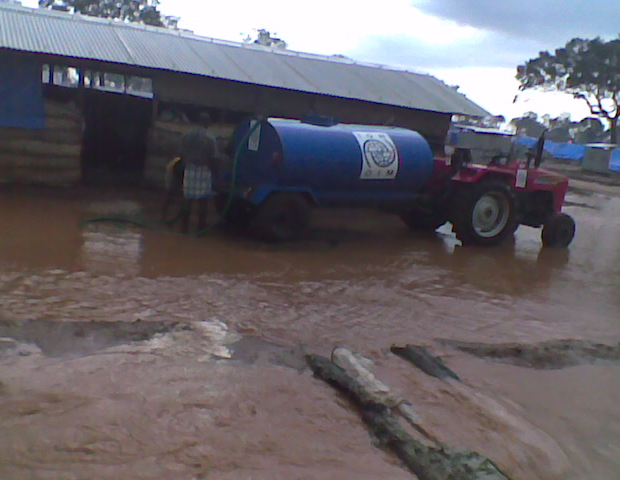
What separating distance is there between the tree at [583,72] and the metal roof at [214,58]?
2851cm

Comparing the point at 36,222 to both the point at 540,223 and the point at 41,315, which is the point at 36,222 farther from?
the point at 540,223

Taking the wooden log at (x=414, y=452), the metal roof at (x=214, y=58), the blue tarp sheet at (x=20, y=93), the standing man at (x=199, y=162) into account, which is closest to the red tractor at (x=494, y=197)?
the metal roof at (x=214, y=58)

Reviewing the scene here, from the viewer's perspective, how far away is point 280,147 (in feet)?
27.4

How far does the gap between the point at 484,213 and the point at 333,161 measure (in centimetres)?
299

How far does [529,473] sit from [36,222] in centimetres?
698

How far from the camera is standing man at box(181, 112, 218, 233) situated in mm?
8422

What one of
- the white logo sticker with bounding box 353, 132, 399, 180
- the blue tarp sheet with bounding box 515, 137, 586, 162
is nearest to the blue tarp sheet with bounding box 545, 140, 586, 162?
the blue tarp sheet with bounding box 515, 137, 586, 162

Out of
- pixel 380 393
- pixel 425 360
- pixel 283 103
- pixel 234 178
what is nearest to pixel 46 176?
pixel 234 178

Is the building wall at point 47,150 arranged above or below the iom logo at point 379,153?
below

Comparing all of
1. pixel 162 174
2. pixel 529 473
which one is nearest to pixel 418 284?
pixel 529 473

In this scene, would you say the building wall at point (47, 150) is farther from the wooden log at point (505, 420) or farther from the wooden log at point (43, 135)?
the wooden log at point (505, 420)

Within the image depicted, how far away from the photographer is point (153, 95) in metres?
12.0

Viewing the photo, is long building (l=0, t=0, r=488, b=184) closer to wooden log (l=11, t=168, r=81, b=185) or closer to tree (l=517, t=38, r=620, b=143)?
wooden log (l=11, t=168, r=81, b=185)

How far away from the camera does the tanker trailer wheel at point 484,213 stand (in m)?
9.77
